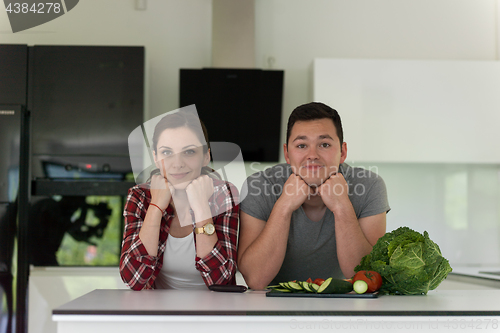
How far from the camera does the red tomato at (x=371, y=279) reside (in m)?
1.10

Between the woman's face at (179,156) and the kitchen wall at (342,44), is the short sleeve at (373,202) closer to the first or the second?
the woman's face at (179,156)

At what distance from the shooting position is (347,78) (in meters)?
2.64

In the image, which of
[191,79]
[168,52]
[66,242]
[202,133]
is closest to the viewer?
[202,133]

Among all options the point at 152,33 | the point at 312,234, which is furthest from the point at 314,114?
the point at 152,33

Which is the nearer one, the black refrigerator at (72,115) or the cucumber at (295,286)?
the cucumber at (295,286)

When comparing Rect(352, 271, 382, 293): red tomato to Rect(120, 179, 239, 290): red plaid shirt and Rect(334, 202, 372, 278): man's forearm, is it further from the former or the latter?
Rect(120, 179, 239, 290): red plaid shirt

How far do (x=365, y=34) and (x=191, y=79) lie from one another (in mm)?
1248

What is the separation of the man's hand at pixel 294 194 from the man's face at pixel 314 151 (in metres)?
0.04

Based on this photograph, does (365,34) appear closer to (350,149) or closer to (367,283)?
(350,149)

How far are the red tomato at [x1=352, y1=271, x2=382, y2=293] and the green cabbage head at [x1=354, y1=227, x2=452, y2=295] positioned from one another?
0.01m

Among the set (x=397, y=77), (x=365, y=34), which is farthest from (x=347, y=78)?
(x=365, y=34)

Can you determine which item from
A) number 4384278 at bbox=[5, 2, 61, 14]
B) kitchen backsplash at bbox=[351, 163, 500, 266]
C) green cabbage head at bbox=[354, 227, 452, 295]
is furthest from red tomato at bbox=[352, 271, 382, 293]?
number 4384278 at bbox=[5, 2, 61, 14]

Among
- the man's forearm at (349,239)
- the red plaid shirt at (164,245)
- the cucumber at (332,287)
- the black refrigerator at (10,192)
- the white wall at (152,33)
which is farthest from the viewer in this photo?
the white wall at (152,33)

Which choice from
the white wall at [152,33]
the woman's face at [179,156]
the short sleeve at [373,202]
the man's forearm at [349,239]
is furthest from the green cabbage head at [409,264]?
the white wall at [152,33]
